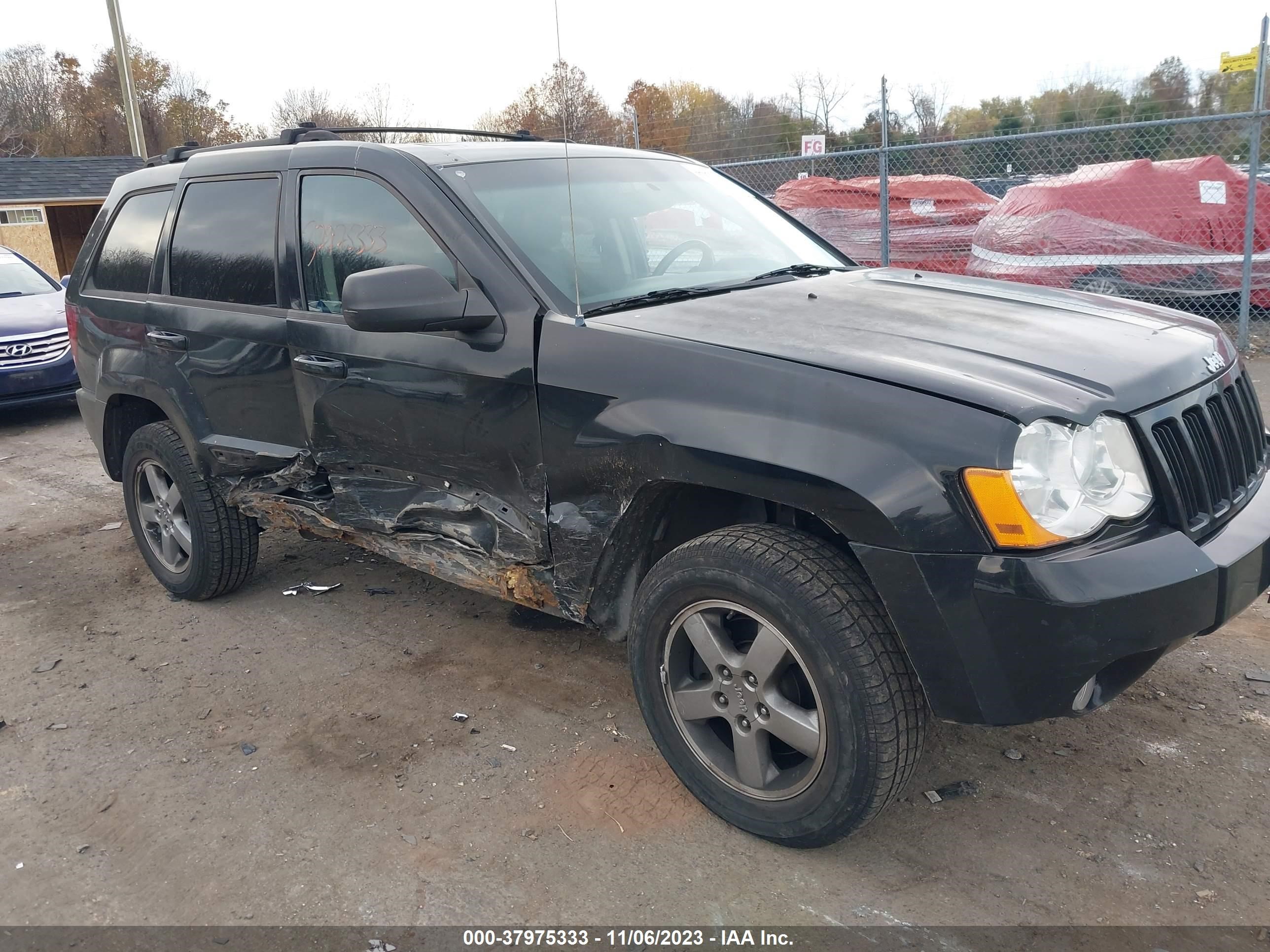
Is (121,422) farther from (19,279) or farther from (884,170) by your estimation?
(884,170)

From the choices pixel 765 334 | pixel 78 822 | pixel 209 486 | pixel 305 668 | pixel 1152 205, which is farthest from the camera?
pixel 1152 205

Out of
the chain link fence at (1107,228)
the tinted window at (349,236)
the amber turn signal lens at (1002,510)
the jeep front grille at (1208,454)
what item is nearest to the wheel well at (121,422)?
the tinted window at (349,236)

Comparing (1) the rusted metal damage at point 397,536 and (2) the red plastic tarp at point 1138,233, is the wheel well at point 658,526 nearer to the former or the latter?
(1) the rusted metal damage at point 397,536

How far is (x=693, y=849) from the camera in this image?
2.76m

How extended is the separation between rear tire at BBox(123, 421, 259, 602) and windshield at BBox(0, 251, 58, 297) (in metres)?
6.20

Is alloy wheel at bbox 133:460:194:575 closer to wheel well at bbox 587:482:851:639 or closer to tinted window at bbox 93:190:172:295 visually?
tinted window at bbox 93:190:172:295

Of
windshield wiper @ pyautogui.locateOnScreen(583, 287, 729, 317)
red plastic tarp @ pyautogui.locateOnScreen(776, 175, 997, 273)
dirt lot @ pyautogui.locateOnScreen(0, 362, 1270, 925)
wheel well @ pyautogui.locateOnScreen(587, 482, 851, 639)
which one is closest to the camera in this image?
dirt lot @ pyautogui.locateOnScreen(0, 362, 1270, 925)

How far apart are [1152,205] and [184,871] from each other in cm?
988

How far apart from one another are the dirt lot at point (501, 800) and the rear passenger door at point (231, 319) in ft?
3.01

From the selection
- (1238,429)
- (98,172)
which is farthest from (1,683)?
(98,172)

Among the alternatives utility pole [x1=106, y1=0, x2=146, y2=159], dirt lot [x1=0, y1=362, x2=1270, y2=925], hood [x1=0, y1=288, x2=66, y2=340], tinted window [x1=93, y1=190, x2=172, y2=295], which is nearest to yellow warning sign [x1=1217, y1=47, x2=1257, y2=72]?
dirt lot [x1=0, y1=362, x2=1270, y2=925]

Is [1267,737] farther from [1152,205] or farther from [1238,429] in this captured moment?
[1152,205]

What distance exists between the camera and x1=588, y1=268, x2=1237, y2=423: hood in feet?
7.80

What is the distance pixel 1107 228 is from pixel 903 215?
2236 mm
